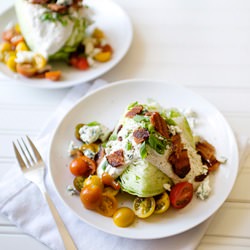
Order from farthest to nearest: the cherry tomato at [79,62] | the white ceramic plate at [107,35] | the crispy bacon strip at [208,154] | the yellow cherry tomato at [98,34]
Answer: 1. the yellow cherry tomato at [98,34]
2. the cherry tomato at [79,62]
3. the white ceramic plate at [107,35]
4. the crispy bacon strip at [208,154]

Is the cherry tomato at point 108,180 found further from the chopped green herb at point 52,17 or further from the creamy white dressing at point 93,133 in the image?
the chopped green herb at point 52,17

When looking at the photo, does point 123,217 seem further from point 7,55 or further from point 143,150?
point 7,55

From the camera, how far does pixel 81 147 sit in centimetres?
252

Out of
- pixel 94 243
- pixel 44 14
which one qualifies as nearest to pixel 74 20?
pixel 44 14

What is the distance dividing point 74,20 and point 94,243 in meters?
1.57

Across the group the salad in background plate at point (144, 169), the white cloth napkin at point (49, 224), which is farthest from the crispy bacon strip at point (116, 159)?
the white cloth napkin at point (49, 224)

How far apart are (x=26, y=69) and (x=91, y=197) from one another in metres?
1.19

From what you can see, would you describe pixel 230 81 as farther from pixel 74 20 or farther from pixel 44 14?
pixel 44 14

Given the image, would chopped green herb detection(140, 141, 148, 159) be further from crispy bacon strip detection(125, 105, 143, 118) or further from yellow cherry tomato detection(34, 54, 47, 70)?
yellow cherry tomato detection(34, 54, 47, 70)

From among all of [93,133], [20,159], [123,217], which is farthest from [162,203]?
[20,159]

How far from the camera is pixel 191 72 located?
10.4 ft

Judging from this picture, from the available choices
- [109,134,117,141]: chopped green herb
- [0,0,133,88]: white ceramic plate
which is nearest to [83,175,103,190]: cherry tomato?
[109,134,117,141]: chopped green herb

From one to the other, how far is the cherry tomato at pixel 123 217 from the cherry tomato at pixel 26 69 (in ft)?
4.10

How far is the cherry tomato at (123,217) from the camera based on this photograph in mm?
2160
